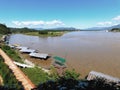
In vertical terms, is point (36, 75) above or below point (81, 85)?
below

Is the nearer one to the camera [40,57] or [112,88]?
[112,88]

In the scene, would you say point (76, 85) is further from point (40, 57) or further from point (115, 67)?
point (40, 57)

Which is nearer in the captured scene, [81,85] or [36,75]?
[81,85]

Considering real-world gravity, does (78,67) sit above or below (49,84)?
below

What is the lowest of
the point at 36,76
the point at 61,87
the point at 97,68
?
the point at 97,68

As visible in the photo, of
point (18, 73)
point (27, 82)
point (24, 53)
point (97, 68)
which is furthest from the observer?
point (24, 53)

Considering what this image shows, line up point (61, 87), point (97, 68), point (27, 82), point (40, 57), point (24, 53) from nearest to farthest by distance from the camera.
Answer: point (61, 87)
point (27, 82)
point (97, 68)
point (40, 57)
point (24, 53)

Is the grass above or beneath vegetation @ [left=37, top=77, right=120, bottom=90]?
beneath

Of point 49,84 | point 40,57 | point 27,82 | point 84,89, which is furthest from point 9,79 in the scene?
point 40,57

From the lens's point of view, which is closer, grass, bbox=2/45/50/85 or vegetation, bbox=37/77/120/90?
vegetation, bbox=37/77/120/90

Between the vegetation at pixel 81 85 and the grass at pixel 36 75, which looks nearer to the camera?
the vegetation at pixel 81 85

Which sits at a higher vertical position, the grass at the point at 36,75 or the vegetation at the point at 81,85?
the vegetation at the point at 81,85
